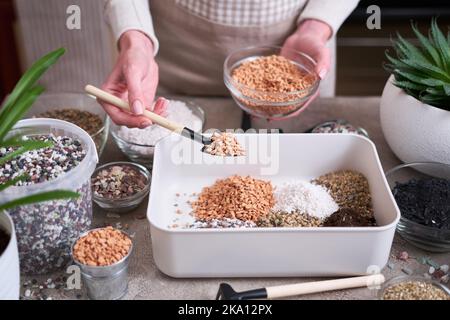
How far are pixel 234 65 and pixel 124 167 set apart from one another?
1.54 ft

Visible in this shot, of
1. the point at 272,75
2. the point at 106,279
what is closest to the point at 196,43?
the point at 272,75

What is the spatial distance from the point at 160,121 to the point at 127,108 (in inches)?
3.6

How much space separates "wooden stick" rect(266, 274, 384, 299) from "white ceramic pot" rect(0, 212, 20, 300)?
446 mm

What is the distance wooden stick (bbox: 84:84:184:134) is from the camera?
121cm

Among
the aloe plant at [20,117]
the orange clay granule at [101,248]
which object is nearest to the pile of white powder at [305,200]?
the orange clay granule at [101,248]

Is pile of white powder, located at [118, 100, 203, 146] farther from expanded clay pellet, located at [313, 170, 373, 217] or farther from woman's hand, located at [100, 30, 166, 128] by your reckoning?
expanded clay pellet, located at [313, 170, 373, 217]

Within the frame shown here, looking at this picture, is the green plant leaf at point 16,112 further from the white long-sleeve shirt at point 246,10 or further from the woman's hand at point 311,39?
the woman's hand at point 311,39

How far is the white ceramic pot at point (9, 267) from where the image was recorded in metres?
0.91

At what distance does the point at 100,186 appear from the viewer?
125 centimetres

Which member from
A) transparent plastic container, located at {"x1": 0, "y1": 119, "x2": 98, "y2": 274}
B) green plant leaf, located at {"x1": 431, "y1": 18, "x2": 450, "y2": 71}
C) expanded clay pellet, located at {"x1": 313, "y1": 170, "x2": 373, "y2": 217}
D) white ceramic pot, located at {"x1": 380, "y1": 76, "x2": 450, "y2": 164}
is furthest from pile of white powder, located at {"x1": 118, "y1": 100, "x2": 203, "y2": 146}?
green plant leaf, located at {"x1": 431, "y1": 18, "x2": 450, "y2": 71}
